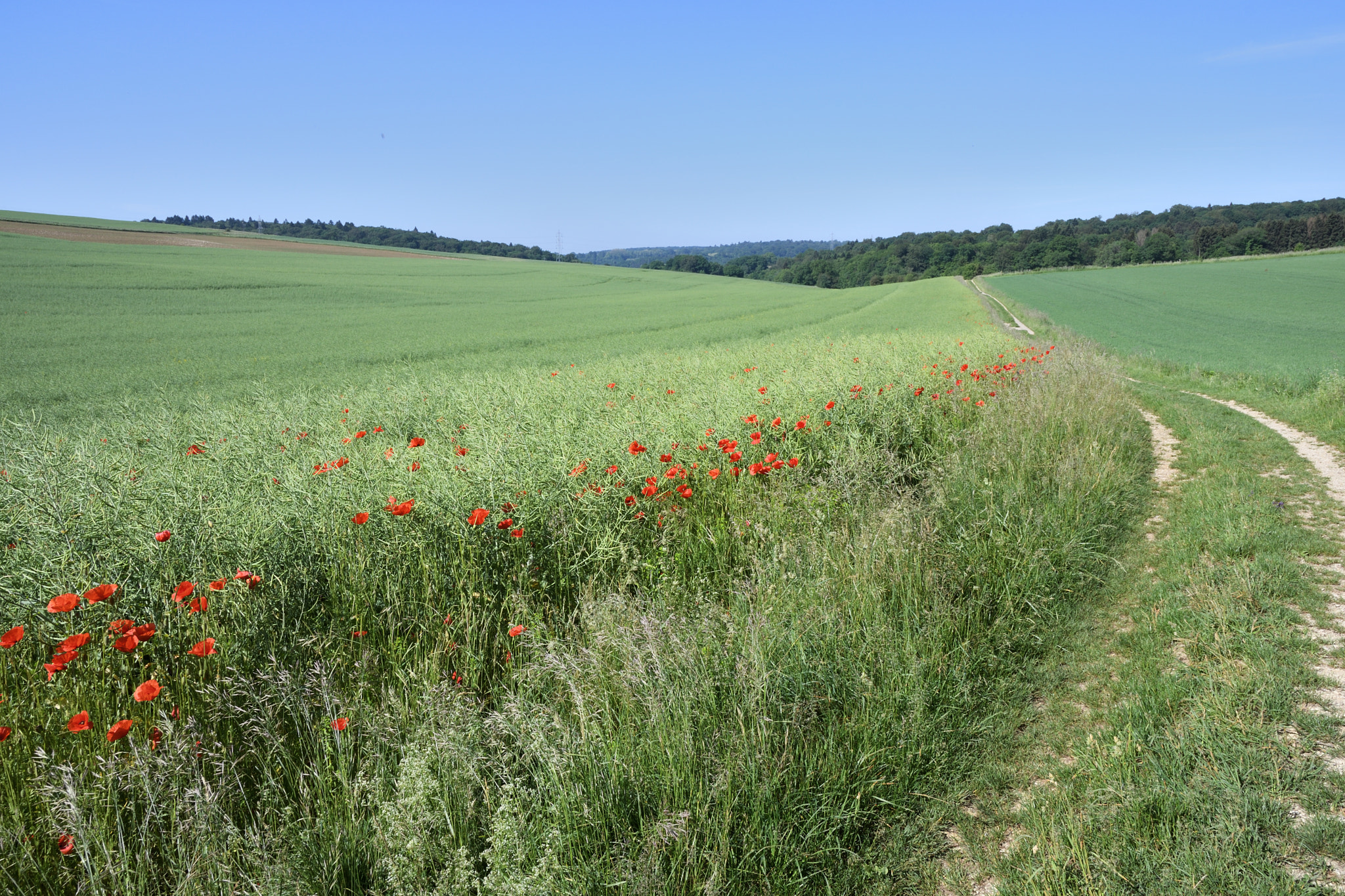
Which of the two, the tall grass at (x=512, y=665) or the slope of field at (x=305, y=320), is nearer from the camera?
the tall grass at (x=512, y=665)

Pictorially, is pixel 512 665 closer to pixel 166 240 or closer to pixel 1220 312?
pixel 1220 312

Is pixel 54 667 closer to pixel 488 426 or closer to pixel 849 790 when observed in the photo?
pixel 849 790

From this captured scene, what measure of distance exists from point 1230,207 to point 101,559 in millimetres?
126365

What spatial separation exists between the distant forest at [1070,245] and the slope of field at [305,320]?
162 ft

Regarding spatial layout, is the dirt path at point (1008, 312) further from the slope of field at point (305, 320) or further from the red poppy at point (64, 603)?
the red poppy at point (64, 603)

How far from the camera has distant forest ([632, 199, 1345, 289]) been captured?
225 ft

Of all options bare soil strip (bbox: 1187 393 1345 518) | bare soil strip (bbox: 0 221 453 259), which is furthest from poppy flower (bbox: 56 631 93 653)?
bare soil strip (bbox: 0 221 453 259)

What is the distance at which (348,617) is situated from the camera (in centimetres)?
307

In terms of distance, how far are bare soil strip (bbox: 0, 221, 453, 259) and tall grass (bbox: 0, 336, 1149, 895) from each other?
206 ft

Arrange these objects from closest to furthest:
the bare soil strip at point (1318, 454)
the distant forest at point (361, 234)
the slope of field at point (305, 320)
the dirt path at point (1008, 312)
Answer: the bare soil strip at point (1318, 454), the slope of field at point (305, 320), the dirt path at point (1008, 312), the distant forest at point (361, 234)

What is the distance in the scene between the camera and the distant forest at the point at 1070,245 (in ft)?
225

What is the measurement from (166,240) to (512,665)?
7238cm

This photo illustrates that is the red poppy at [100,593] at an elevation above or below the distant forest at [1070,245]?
below

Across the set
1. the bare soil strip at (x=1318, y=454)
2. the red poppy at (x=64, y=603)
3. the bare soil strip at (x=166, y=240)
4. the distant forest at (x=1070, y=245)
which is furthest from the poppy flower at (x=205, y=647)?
the distant forest at (x=1070, y=245)
